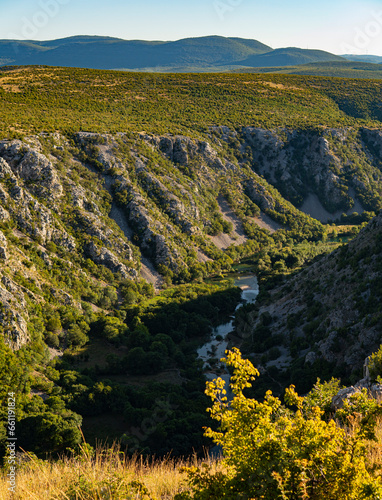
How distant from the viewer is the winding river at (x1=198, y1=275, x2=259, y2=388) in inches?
2383

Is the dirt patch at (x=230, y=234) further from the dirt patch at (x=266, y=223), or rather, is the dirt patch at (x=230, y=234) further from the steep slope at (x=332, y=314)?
the steep slope at (x=332, y=314)

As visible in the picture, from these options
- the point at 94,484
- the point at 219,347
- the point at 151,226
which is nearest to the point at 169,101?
the point at 151,226

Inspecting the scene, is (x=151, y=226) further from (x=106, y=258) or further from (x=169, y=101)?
(x=169, y=101)

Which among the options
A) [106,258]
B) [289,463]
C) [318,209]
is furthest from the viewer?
[318,209]

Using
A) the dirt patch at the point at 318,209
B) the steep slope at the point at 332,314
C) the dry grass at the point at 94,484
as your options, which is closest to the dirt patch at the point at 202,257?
the steep slope at the point at 332,314

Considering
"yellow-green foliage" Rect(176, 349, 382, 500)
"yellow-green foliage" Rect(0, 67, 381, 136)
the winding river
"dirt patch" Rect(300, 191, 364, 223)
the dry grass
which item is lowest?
the winding river

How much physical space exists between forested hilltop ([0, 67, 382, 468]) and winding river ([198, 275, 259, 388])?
198 centimetres

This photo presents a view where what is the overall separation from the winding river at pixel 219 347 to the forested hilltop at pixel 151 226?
1.98 metres

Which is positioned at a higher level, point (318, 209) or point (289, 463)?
point (289, 463)

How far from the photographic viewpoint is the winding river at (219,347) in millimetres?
60531

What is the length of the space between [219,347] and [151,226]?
3388 centimetres

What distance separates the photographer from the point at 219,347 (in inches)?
2714

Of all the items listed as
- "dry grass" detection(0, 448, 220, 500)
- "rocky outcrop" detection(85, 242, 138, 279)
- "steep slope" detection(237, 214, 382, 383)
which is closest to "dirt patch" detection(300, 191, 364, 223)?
"steep slope" detection(237, 214, 382, 383)

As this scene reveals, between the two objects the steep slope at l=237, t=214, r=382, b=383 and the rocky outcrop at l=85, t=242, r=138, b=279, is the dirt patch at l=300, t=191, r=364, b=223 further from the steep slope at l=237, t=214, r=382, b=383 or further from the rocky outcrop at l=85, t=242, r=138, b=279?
the rocky outcrop at l=85, t=242, r=138, b=279
